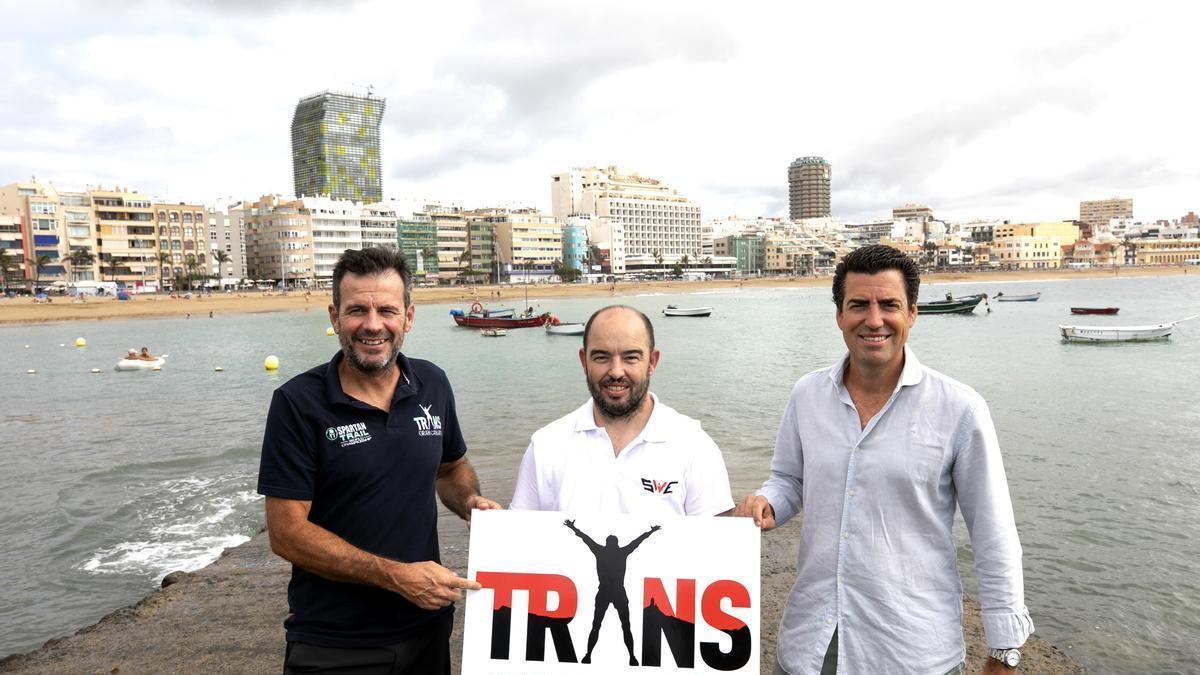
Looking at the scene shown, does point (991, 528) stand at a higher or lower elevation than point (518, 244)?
lower

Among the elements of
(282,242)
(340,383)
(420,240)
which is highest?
(420,240)

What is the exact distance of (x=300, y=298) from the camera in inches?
4104

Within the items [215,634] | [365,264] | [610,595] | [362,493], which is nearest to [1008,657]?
[610,595]

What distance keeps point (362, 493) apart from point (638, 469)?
1.26 meters

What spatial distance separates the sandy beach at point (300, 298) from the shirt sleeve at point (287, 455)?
282 feet

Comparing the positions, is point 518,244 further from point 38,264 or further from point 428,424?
point 428,424

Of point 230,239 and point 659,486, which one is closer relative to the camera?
point 659,486

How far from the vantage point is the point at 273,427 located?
128 inches

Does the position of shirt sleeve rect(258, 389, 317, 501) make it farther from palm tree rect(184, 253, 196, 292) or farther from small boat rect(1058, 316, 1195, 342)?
palm tree rect(184, 253, 196, 292)

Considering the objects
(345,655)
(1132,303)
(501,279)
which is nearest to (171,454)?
(345,655)

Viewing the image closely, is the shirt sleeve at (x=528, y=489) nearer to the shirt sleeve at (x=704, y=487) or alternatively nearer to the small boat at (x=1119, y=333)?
the shirt sleeve at (x=704, y=487)

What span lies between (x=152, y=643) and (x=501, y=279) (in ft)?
516

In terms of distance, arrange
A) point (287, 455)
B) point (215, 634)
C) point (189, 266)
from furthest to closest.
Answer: point (189, 266)
point (215, 634)
point (287, 455)

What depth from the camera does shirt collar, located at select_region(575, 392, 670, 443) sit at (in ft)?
11.4
